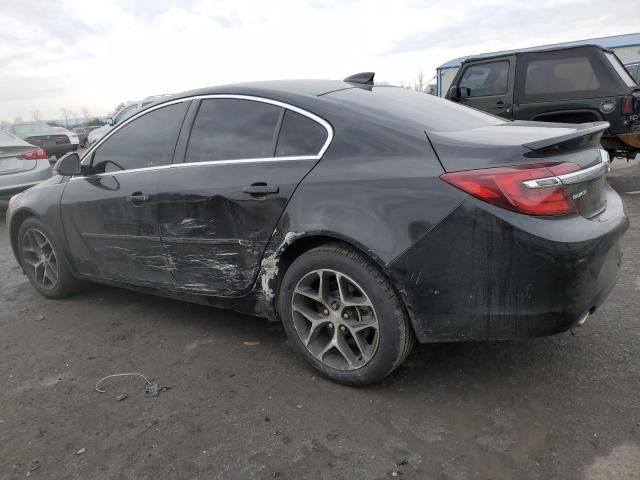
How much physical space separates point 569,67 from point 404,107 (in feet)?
16.5

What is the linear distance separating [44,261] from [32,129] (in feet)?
49.4

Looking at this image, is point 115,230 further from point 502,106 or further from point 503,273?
point 502,106

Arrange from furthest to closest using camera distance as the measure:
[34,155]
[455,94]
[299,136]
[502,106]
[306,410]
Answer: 1. [34,155]
2. [455,94]
3. [502,106]
4. [299,136]
5. [306,410]

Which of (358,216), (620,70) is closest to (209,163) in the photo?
(358,216)

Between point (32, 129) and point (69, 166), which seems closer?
point (69, 166)

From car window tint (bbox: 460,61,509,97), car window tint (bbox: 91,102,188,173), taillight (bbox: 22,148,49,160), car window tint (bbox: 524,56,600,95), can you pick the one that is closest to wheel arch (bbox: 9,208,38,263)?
car window tint (bbox: 91,102,188,173)

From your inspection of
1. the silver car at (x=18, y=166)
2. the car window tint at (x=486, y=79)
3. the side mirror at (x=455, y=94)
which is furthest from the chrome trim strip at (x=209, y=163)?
the car window tint at (x=486, y=79)

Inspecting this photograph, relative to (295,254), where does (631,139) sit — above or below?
below

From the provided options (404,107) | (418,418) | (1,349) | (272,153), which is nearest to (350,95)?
(404,107)

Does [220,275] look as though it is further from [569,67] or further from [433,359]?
[569,67]

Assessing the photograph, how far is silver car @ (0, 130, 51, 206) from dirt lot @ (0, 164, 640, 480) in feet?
17.1

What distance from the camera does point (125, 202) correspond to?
11.2ft

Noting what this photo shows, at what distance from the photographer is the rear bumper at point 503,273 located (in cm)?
211

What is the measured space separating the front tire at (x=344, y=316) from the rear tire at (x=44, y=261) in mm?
2297
